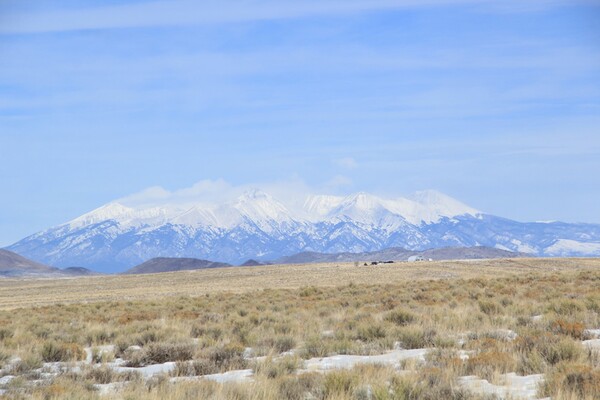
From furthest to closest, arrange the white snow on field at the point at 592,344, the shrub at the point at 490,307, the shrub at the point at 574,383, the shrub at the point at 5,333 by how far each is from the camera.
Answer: the shrub at the point at 490,307 → the shrub at the point at 5,333 → the white snow on field at the point at 592,344 → the shrub at the point at 574,383

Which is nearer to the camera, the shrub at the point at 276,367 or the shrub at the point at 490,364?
the shrub at the point at 490,364

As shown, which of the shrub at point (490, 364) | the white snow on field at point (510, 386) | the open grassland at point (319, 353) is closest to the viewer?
the white snow on field at point (510, 386)

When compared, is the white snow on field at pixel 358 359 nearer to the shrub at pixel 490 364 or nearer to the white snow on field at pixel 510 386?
the shrub at pixel 490 364

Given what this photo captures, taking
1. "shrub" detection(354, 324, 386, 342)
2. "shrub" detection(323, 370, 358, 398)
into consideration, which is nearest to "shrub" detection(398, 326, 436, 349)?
"shrub" detection(354, 324, 386, 342)

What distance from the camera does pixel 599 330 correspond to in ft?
46.2

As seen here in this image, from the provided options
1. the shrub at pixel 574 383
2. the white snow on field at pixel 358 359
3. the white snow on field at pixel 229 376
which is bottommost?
the white snow on field at pixel 358 359

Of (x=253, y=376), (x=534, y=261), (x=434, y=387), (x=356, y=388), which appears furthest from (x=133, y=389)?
(x=534, y=261)

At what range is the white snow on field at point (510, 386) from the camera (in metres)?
8.48

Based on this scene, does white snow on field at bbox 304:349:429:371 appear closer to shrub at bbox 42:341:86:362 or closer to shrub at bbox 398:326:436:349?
shrub at bbox 398:326:436:349

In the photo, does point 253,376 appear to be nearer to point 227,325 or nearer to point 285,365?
point 285,365

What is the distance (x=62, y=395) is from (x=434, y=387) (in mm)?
4542

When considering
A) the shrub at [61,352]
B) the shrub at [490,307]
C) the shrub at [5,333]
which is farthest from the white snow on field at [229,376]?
the shrub at [490,307]

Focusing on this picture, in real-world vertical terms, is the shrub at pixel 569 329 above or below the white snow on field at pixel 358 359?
above

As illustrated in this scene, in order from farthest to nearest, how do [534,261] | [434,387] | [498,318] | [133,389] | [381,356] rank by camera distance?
1. [534,261]
2. [498,318]
3. [381,356]
4. [133,389]
5. [434,387]
